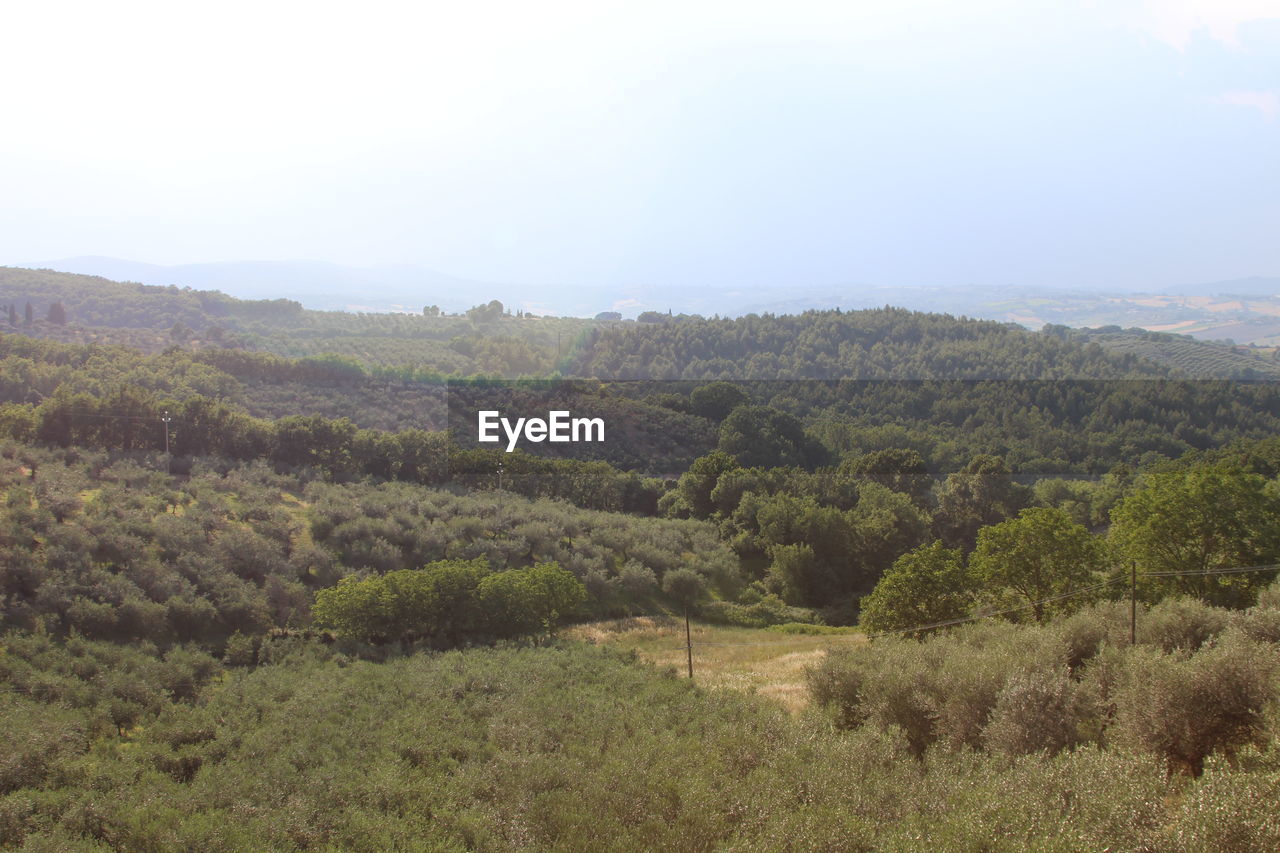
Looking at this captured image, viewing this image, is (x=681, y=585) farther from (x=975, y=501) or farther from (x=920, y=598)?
(x=975, y=501)

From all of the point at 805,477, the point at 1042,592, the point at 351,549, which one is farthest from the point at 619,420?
the point at 1042,592

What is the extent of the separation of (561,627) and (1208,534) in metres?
18.7

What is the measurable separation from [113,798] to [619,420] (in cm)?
4848

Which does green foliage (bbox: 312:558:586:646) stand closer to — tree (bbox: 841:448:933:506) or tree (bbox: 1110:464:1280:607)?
tree (bbox: 1110:464:1280:607)

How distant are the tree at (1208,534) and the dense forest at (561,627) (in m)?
0.08

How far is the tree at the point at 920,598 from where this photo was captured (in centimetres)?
1886

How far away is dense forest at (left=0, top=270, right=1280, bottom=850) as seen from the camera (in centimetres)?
873

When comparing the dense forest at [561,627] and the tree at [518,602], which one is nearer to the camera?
the dense forest at [561,627]

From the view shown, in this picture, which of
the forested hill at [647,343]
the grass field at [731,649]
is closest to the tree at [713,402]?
the forested hill at [647,343]

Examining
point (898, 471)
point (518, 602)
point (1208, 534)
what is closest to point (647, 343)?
point (898, 471)

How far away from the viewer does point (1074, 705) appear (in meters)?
9.70

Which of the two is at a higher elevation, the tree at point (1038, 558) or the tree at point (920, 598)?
the tree at point (1038, 558)

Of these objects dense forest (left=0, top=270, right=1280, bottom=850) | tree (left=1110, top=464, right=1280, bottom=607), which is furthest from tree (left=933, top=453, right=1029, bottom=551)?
tree (left=1110, top=464, right=1280, bottom=607)

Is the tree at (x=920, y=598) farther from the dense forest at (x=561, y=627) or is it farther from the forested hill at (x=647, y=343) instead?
the forested hill at (x=647, y=343)
